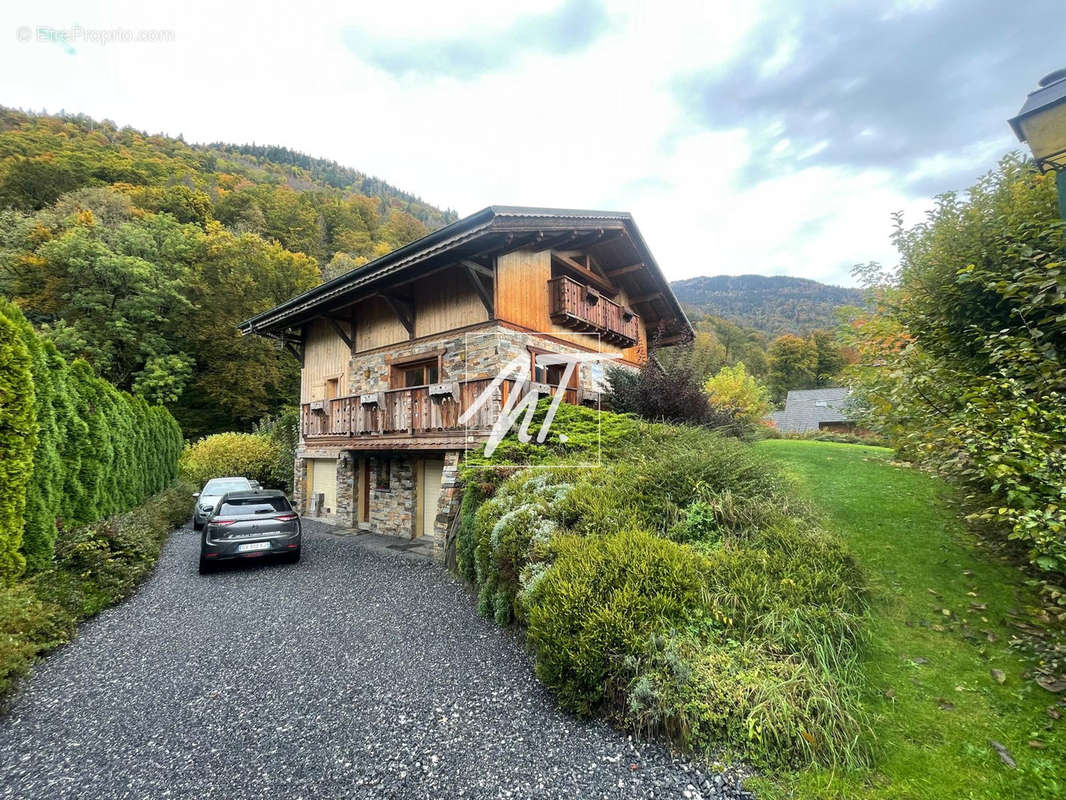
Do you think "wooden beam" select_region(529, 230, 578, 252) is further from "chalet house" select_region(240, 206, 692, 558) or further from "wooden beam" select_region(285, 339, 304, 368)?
"wooden beam" select_region(285, 339, 304, 368)

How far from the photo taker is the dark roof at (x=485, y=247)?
8094 millimetres

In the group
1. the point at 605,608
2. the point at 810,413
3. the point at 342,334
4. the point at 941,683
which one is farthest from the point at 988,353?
the point at 810,413

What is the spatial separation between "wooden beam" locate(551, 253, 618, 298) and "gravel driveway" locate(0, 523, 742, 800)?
8.35 meters

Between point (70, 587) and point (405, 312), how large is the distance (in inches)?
299

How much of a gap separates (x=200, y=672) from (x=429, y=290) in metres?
8.35

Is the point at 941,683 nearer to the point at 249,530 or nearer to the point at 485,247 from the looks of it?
the point at 485,247

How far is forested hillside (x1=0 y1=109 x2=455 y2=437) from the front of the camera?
837 inches

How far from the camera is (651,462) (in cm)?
604

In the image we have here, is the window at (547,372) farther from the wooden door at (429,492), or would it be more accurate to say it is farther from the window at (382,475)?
the window at (382,475)

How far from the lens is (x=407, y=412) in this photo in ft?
29.9

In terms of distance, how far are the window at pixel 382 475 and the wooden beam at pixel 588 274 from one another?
6.88 m

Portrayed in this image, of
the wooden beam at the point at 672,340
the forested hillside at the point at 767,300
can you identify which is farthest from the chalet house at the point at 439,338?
the forested hillside at the point at 767,300

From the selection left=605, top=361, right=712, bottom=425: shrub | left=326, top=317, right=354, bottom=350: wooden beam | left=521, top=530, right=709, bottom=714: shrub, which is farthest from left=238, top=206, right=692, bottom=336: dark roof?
left=521, top=530, right=709, bottom=714: shrub

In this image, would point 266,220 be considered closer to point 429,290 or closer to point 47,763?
point 429,290
